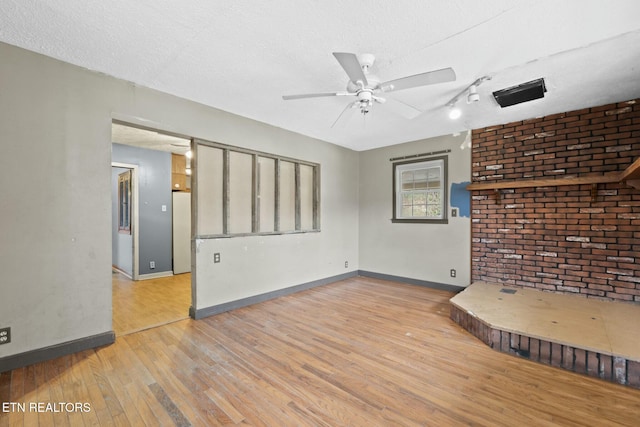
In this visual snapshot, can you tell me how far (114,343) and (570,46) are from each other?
4.95 meters

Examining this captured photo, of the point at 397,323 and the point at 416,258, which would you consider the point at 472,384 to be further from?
the point at 416,258

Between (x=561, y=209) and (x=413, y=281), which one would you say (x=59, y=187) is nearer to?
(x=413, y=281)

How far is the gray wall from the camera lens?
5441 millimetres

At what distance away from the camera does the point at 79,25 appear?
80.4 inches

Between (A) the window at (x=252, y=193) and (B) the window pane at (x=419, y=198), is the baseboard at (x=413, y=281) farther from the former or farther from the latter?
(A) the window at (x=252, y=193)

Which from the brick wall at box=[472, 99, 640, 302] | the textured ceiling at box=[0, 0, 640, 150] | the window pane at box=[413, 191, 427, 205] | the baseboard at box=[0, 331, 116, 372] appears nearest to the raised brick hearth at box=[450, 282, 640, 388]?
the brick wall at box=[472, 99, 640, 302]

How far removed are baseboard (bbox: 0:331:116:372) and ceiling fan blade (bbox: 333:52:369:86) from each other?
334cm

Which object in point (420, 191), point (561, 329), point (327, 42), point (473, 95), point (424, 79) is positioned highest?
point (327, 42)

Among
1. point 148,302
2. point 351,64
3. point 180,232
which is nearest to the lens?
point 351,64

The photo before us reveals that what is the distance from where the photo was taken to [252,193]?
412cm

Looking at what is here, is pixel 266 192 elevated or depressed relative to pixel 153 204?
elevated

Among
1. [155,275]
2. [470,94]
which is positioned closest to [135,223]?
[155,275]

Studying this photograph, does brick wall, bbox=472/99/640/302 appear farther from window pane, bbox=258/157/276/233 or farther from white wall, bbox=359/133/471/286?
window pane, bbox=258/157/276/233

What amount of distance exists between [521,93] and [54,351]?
5.35 meters
